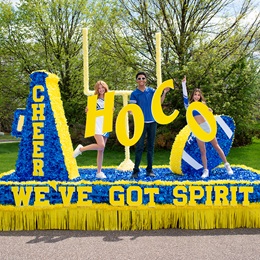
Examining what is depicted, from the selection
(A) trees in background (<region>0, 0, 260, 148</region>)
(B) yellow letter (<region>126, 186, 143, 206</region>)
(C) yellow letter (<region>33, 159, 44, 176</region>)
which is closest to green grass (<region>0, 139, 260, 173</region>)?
(A) trees in background (<region>0, 0, 260, 148</region>)

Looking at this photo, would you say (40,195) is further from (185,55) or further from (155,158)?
(185,55)

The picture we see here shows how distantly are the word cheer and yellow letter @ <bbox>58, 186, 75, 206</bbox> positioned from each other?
2.54ft

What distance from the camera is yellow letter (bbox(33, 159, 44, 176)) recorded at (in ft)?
15.2

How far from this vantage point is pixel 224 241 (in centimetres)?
365

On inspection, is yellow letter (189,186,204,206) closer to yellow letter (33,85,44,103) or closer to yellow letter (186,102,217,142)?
yellow letter (186,102,217,142)

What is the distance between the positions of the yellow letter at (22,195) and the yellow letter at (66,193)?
0.34 m

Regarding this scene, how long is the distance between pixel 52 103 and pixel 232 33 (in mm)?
10004

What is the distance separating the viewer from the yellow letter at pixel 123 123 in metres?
4.59

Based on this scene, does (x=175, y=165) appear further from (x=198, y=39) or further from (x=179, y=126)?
(x=198, y=39)

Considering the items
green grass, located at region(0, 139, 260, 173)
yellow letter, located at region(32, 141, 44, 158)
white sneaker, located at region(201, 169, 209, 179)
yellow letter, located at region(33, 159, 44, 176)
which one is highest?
yellow letter, located at region(32, 141, 44, 158)

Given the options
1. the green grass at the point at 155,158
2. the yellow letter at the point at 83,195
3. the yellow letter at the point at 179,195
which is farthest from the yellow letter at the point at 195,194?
the green grass at the point at 155,158

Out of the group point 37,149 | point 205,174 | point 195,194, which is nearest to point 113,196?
point 195,194

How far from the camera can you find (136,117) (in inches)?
182

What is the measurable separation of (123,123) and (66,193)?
Answer: 1075 millimetres
